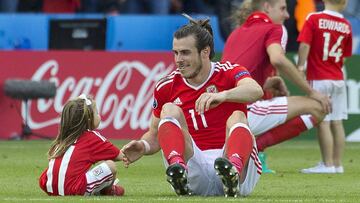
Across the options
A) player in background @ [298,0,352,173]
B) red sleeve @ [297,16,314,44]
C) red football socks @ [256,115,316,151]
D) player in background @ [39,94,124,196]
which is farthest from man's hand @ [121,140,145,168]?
red sleeve @ [297,16,314,44]

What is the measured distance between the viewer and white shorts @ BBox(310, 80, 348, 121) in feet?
45.4

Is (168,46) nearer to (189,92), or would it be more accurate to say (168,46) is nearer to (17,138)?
(17,138)

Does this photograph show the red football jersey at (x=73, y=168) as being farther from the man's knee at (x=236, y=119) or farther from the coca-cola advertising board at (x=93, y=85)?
the coca-cola advertising board at (x=93, y=85)

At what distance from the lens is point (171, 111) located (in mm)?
9422

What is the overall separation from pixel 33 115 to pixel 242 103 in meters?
8.81

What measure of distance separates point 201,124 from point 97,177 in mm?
856

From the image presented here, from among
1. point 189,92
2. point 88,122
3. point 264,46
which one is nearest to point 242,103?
point 189,92

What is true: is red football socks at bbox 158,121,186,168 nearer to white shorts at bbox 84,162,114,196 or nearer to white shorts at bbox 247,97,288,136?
white shorts at bbox 84,162,114,196

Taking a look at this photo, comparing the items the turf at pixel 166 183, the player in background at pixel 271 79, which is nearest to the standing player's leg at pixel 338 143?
the turf at pixel 166 183

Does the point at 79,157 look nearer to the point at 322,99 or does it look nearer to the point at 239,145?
the point at 239,145

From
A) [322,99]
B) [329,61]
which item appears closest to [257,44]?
[322,99]

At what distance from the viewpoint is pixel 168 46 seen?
1948cm

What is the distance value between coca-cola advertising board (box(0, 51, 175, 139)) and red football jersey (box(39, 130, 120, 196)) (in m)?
8.13

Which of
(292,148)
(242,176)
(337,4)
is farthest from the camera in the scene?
(292,148)
